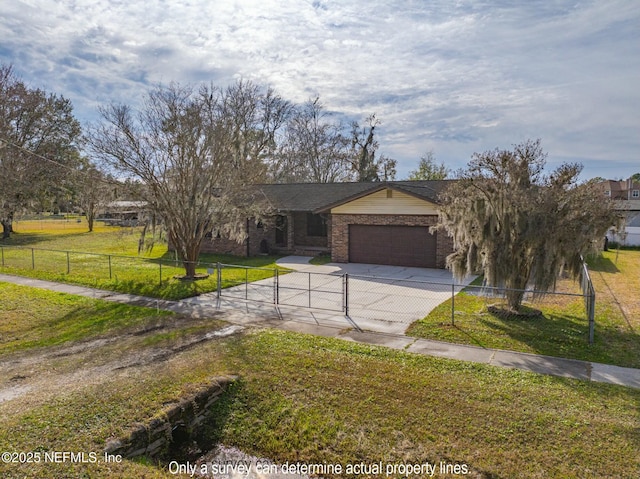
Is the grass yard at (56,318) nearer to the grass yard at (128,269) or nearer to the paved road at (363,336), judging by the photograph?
the paved road at (363,336)

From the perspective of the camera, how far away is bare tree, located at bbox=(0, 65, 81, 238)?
29641 millimetres

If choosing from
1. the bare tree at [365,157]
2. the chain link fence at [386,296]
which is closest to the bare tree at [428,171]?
the bare tree at [365,157]

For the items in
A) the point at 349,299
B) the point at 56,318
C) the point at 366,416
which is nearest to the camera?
the point at 366,416

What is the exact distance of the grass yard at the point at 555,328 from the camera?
8.32m

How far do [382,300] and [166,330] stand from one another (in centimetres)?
615

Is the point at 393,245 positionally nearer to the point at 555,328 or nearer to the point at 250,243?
the point at 250,243

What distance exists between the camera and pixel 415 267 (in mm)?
18859

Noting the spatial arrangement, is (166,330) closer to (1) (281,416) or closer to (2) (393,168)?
(1) (281,416)

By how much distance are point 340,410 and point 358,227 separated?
49.0ft

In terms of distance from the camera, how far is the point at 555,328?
9734 mm

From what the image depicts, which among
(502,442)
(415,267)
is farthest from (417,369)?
(415,267)

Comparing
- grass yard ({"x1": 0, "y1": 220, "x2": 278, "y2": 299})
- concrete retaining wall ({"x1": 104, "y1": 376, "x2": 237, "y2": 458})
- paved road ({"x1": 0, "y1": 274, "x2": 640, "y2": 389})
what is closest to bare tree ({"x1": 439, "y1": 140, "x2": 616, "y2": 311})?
paved road ({"x1": 0, "y1": 274, "x2": 640, "y2": 389})

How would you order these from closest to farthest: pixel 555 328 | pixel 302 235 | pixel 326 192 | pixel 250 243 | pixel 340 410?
pixel 340 410 < pixel 555 328 < pixel 250 243 < pixel 302 235 < pixel 326 192

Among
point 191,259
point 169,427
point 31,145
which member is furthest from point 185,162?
point 31,145
